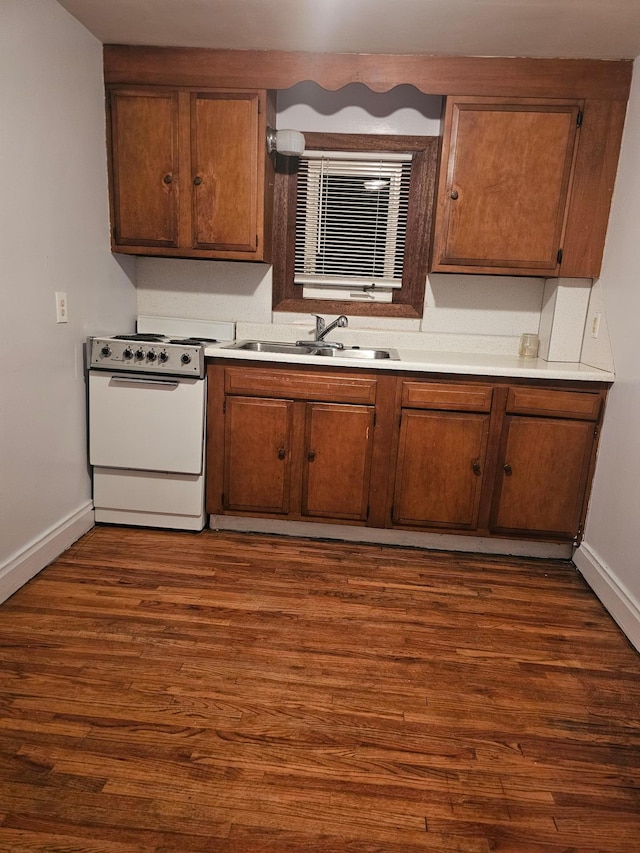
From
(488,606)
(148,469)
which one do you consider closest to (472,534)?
(488,606)

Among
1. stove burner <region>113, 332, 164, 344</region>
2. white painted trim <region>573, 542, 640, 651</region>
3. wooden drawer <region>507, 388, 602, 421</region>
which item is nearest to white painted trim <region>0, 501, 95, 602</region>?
stove burner <region>113, 332, 164, 344</region>

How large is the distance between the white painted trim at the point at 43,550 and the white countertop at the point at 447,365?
1.01m

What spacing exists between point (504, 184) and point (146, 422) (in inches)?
80.9

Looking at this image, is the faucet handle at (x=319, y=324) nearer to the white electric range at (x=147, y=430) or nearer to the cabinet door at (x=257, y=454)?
the cabinet door at (x=257, y=454)

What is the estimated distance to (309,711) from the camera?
1728mm

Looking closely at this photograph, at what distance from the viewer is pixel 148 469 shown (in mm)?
2859

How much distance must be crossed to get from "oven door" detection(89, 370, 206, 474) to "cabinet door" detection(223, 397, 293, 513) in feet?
0.53

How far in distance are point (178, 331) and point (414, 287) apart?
1.35 metres

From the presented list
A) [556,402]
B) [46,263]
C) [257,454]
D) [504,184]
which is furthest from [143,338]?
[556,402]

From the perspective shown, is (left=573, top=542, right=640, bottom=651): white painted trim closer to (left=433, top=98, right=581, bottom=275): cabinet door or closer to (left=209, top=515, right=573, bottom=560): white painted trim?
(left=209, top=515, right=573, bottom=560): white painted trim

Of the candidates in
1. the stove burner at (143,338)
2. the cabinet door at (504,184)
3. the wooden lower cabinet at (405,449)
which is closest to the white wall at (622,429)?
the wooden lower cabinet at (405,449)

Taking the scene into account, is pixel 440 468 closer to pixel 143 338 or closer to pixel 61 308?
pixel 143 338

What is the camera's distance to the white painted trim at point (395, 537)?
2.89 meters

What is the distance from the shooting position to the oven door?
2.78 metres
